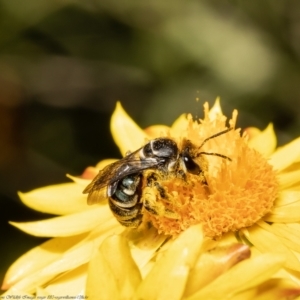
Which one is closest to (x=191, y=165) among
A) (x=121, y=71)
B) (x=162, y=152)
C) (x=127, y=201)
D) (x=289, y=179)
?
(x=162, y=152)

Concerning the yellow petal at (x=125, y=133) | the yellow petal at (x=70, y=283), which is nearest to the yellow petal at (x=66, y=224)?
the yellow petal at (x=70, y=283)

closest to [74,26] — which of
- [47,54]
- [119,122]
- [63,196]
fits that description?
[47,54]

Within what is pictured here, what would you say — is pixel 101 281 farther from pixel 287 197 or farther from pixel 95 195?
pixel 287 197

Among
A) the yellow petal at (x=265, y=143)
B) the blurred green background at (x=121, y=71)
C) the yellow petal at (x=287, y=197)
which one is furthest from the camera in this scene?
the blurred green background at (x=121, y=71)

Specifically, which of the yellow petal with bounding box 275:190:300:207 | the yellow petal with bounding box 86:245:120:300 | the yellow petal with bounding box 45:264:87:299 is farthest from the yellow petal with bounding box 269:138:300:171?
the yellow petal with bounding box 86:245:120:300

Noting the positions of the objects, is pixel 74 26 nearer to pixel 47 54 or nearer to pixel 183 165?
pixel 47 54

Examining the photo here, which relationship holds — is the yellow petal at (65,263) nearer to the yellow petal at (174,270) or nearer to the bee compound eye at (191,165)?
the bee compound eye at (191,165)
